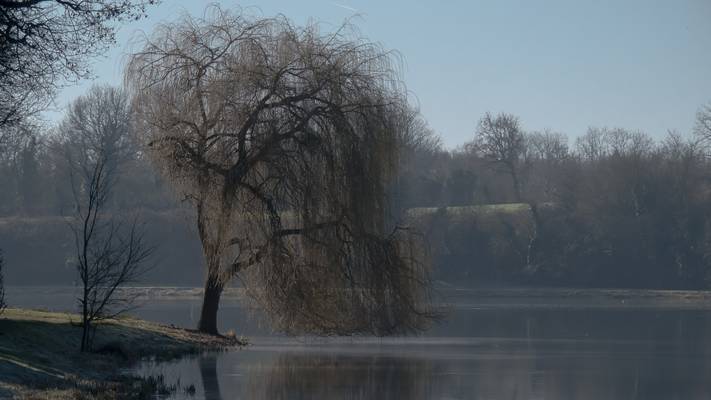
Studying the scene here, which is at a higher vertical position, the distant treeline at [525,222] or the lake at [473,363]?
the distant treeline at [525,222]

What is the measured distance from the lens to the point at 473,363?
83.0ft

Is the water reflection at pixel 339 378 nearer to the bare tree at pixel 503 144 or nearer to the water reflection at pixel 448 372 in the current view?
the water reflection at pixel 448 372

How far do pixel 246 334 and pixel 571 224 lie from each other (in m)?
57.4

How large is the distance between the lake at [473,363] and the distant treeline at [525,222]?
34895 mm

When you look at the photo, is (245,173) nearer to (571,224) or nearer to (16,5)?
(16,5)

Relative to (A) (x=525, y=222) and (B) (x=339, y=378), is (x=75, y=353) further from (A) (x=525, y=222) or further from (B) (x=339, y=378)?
(A) (x=525, y=222)

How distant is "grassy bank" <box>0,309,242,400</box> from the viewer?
1664 centimetres

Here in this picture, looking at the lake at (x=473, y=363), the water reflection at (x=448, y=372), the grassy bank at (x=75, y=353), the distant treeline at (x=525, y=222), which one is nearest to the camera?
the grassy bank at (x=75, y=353)

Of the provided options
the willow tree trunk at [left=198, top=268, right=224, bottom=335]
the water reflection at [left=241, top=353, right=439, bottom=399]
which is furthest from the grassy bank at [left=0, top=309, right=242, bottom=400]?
the water reflection at [left=241, top=353, right=439, bottom=399]

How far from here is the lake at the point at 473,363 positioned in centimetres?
1989

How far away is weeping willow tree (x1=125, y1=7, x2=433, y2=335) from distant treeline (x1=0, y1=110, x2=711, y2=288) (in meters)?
47.5

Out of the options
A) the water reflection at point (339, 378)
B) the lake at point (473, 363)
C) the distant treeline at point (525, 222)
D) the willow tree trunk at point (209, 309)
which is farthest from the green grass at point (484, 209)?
the water reflection at point (339, 378)

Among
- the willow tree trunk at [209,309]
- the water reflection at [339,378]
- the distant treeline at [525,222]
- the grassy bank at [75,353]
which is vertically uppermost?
the distant treeline at [525,222]

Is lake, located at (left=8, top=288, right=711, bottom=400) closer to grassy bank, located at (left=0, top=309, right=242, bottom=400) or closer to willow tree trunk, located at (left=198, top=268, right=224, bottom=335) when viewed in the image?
grassy bank, located at (left=0, top=309, right=242, bottom=400)
